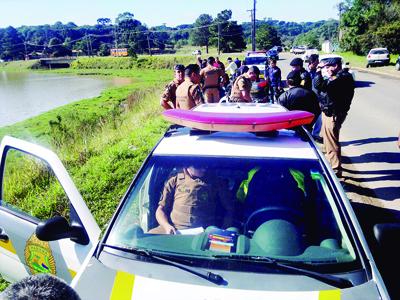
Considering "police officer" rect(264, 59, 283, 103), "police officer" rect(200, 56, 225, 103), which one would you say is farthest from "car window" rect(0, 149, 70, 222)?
"police officer" rect(264, 59, 283, 103)

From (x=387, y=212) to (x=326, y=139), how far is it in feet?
5.91

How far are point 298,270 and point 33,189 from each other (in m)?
6.12

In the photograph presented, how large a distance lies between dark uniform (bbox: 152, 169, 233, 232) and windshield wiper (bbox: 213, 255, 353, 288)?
53 cm

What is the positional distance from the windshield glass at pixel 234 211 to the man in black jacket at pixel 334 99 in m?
3.86

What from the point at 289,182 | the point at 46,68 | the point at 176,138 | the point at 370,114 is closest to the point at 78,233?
the point at 176,138

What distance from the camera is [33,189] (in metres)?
7.22

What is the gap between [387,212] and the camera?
5.20 meters

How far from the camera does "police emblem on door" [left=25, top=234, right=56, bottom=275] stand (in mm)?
2986

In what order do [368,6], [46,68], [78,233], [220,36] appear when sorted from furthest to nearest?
[46,68] < [220,36] < [368,6] < [78,233]

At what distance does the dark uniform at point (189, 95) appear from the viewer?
733 centimetres

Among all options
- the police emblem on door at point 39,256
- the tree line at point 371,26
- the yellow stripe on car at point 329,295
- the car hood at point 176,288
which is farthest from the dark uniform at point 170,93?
the tree line at point 371,26

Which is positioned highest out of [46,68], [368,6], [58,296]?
[368,6]

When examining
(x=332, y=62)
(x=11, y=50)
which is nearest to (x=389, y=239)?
(x=332, y=62)

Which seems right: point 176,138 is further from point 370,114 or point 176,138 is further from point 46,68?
point 46,68
